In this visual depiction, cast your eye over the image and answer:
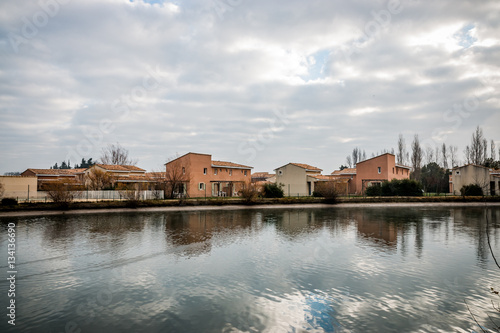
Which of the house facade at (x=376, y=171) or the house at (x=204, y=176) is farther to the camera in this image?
the house facade at (x=376, y=171)

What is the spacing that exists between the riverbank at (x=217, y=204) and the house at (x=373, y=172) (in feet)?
29.2

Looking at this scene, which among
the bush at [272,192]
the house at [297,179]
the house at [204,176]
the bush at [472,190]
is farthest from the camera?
the house at [297,179]

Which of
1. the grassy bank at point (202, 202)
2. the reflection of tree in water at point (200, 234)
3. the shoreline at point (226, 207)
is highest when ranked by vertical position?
the grassy bank at point (202, 202)

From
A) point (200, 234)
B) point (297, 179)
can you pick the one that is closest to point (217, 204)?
point (200, 234)

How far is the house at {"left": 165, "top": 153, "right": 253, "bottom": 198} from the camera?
39.5 metres

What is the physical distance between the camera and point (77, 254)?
11047mm

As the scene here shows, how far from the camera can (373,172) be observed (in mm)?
45125

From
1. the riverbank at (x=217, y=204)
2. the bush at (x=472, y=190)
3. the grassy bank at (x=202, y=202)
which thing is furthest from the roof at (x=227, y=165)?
the bush at (x=472, y=190)

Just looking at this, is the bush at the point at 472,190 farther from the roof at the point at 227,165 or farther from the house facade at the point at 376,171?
the roof at the point at 227,165

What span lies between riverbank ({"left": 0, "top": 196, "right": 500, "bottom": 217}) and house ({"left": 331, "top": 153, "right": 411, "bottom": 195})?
8898 millimetres

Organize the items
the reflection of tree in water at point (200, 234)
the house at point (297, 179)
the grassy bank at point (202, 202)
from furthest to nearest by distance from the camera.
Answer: the house at point (297, 179) → the grassy bank at point (202, 202) → the reflection of tree in water at point (200, 234)

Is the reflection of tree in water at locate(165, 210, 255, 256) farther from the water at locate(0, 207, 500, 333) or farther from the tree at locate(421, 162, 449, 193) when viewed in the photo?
the tree at locate(421, 162, 449, 193)

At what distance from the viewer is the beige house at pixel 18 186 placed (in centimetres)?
3241

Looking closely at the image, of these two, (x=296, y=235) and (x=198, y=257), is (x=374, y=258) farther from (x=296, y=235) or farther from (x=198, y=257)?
(x=198, y=257)
